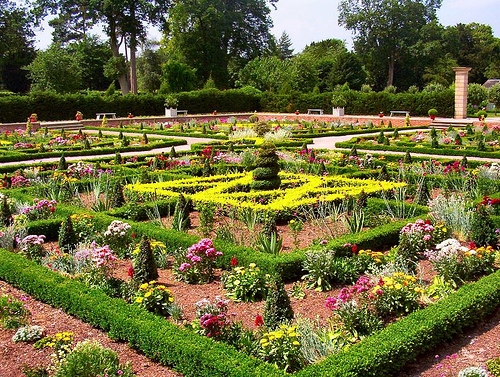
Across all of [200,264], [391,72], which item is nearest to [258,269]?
[200,264]

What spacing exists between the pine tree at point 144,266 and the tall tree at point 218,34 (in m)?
42.0

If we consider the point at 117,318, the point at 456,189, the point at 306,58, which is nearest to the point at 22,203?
the point at 117,318

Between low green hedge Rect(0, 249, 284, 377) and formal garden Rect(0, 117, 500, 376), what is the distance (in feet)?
0.05

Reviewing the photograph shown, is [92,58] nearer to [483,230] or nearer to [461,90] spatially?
[461,90]

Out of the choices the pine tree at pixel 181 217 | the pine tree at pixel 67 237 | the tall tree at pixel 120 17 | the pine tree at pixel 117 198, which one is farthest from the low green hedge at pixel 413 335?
the tall tree at pixel 120 17

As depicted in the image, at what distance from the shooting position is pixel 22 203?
9617mm

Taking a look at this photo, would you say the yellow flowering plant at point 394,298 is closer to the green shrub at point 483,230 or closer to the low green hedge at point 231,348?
the low green hedge at point 231,348

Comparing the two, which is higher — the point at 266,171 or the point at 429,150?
the point at 266,171

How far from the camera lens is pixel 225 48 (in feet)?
162

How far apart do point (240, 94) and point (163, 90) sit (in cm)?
546

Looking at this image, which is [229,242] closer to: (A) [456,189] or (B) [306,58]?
(A) [456,189]

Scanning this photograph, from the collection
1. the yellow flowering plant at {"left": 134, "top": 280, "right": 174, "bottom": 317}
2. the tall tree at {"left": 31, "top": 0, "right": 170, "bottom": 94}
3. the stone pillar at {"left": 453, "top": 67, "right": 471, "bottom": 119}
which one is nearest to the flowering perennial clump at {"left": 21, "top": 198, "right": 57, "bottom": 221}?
the yellow flowering plant at {"left": 134, "top": 280, "right": 174, "bottom": 317}

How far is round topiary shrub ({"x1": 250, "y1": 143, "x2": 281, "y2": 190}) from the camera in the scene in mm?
9984

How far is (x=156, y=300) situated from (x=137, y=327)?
2.23ft
